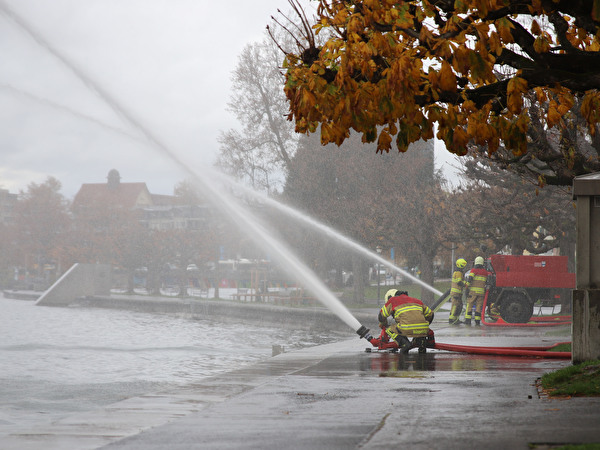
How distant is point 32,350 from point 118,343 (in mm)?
3252

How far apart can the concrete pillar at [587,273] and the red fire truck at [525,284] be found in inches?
520

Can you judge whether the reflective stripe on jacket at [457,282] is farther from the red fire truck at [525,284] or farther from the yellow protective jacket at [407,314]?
the yellow protective jacket at [407,314]

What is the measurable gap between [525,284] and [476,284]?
1.66 metres

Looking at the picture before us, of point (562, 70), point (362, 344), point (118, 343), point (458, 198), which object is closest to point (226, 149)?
point (458, 198)

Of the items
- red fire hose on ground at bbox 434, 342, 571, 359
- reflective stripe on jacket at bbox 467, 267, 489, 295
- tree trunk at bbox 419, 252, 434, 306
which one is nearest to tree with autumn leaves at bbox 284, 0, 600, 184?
red fire hose on ground at bbox 434, 342, 571, 359

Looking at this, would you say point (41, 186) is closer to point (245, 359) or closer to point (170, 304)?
point (170, 304)

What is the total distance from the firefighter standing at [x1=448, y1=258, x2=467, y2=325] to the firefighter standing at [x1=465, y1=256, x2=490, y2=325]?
0.83ft

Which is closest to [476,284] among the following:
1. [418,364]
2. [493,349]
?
[493,349]

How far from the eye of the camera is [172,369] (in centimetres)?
2011

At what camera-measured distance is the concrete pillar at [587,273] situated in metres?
10.3

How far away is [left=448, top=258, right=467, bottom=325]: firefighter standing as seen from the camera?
22.4 meters

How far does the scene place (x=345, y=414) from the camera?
769 cm

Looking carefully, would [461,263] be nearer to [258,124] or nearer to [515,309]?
[515,309]

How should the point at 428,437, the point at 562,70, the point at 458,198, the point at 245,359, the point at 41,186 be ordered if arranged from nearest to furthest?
1. the point at 428,437
2. the point at 562,70
3. the point at 245,359
4. the point at 458,198
5. the point at 41,186
